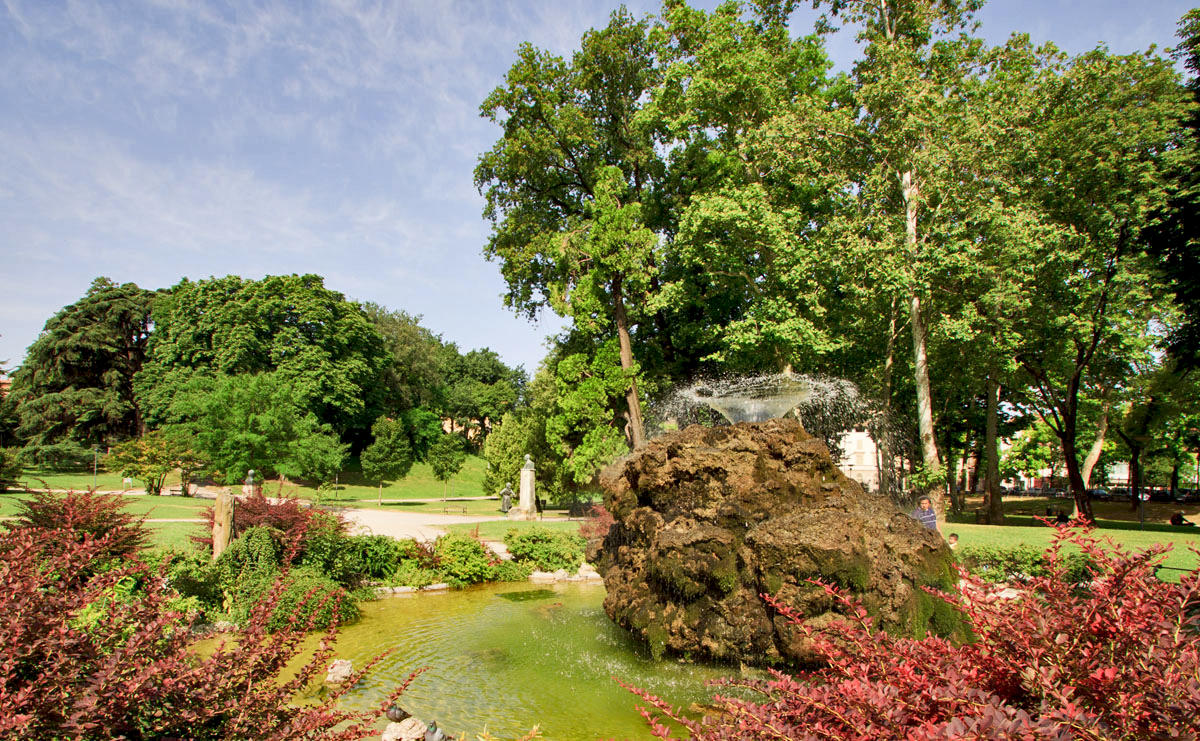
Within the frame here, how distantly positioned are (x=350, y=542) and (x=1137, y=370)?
3132cm

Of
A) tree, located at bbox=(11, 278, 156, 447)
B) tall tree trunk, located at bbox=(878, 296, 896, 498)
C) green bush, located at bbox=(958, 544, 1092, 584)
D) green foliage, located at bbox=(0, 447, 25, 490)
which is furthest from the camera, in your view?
tree, located at bbox=(11, 278, 156, 447)

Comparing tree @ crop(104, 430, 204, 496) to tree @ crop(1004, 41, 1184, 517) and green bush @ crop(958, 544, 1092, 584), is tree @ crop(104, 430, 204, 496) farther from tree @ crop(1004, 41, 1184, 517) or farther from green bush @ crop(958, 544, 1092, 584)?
tree @ crop(1004, 41, 1184, 517)

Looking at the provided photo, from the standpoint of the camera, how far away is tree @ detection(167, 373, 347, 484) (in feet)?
80.8

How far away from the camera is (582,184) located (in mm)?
26250

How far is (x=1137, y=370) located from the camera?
2672cm

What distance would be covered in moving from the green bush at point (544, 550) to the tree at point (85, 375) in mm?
40029

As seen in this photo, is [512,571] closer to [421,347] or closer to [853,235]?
[853,235]

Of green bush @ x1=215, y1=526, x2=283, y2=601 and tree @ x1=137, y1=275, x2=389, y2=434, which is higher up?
tree @ x1=137, y1=275, x2=389, y2=434

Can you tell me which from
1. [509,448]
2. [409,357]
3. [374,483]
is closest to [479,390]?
[409,357]

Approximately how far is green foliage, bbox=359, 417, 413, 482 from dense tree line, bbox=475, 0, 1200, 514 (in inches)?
931

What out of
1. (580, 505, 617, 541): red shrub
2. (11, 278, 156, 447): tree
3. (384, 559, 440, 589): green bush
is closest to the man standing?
(580, 505, 617, 541): red shrub

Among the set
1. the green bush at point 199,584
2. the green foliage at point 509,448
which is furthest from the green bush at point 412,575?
the green foliage at point 509,448

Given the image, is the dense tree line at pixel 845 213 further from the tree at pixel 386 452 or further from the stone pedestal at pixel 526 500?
the tree at pixel 386 452

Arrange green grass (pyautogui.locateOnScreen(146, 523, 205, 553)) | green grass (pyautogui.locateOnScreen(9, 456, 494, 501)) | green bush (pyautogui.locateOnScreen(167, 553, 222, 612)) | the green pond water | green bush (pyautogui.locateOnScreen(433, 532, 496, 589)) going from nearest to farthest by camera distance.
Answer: the green pond water
green bush (pyautogui.locateOnScreen(167, 553, 222, 612))
green grass (pyautogui.locateOnScreen(146, 523, 205, 553))
green bush (pyautogui.locateOnScreen(433, 532, 496, 589))
green grass (pyautogui.locateOnScreen(9, 456, 494, 501))
